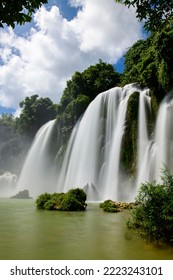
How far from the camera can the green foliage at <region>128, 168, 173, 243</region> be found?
615 centimetres

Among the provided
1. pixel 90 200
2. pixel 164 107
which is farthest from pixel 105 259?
pixel 164 107

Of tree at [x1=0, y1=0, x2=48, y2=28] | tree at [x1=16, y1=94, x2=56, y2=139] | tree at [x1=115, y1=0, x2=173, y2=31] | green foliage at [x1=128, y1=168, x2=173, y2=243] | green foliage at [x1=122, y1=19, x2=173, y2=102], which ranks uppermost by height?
tree at [x1=16, y1=94, x2=56, y2=139]

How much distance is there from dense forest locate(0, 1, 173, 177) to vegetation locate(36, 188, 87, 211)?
30.2 feet

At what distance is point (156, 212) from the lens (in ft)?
20.4

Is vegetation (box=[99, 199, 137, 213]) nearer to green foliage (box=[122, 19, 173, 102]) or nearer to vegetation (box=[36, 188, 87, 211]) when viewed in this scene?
vegetation (box=[36, 188, 87, 211])

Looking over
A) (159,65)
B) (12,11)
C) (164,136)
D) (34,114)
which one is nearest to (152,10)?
(12,11)

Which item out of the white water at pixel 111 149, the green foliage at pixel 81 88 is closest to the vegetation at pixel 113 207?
the white water at pixel 111 149

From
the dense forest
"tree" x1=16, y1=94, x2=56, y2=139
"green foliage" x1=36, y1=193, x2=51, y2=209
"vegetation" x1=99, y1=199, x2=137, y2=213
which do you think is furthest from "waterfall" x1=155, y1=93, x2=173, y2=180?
"tree" x1=16, y1=94, x2=56, y2=139

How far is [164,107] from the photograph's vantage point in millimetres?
24750

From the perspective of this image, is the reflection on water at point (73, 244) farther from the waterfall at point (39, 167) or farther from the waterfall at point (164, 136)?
the waterfall at point (39, 167)

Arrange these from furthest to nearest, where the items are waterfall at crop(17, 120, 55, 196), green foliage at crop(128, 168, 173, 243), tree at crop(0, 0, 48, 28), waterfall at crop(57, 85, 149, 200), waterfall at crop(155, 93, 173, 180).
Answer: waterfall at crop(17, 120, 55, 196) < waterfall at crop(57, 85, 149, 200) < waterfall at crop(155, 93, 173, 180) < green foliage at crop(128, 168, 173, 243) < tree at crop(0, 0, 48, 28)

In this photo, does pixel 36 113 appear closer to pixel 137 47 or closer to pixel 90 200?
pixel 137 47

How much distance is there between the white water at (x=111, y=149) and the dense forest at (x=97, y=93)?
0.91 meters

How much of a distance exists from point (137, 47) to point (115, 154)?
1759 centimetres
